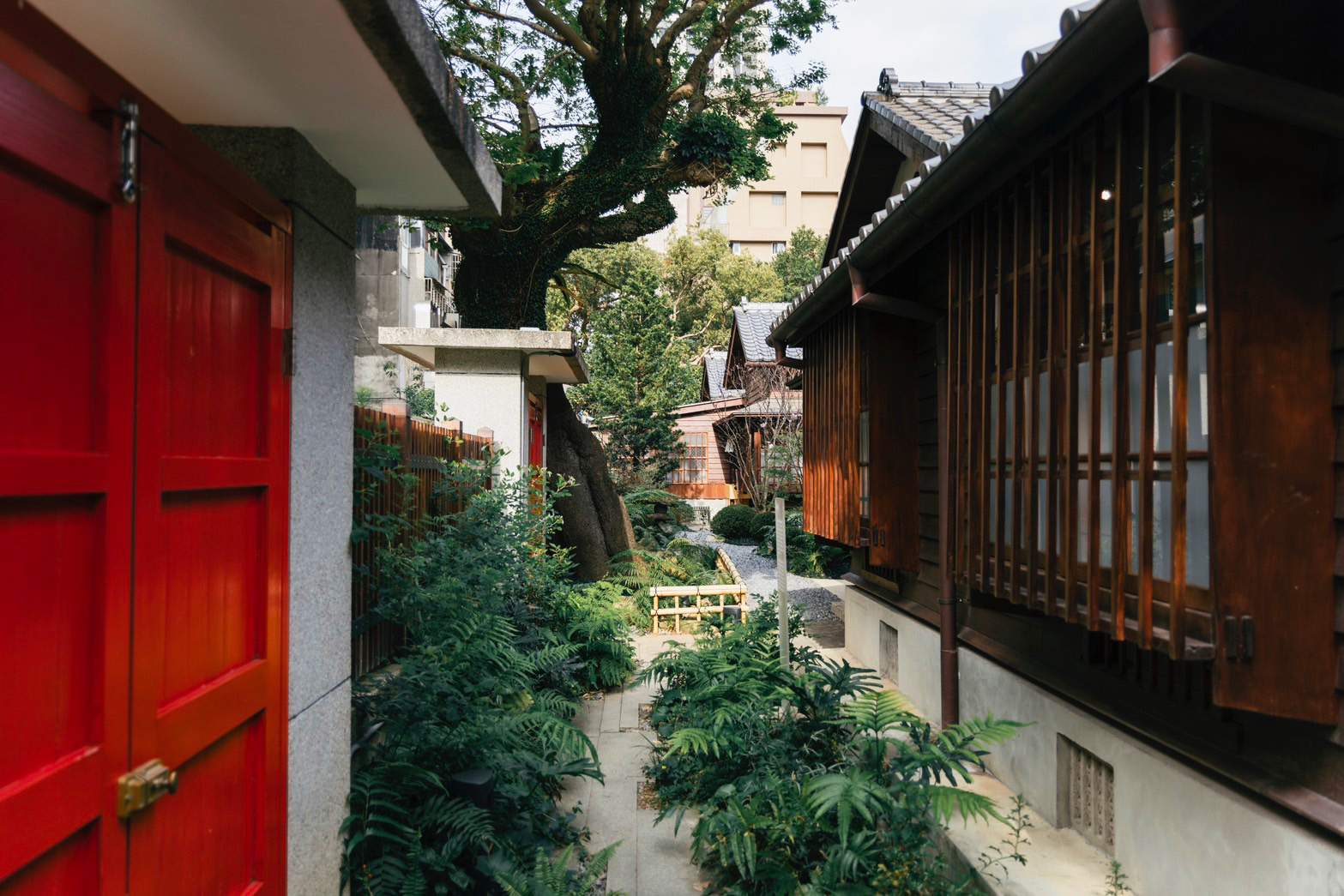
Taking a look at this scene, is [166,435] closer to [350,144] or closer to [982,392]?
[350,144]

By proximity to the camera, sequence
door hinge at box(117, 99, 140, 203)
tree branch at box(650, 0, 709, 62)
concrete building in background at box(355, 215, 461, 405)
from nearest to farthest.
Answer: door hinge at box(117, 99, 140, 203), tree branch at box(650, 0, 709, 62), concrete building in background at box(355, 215, 461, 405)

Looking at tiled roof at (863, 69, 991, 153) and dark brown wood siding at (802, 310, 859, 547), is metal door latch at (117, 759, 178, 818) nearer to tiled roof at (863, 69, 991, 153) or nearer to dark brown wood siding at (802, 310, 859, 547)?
tiled roof at (863, 69, 991, 153)

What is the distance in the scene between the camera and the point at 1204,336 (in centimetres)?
284

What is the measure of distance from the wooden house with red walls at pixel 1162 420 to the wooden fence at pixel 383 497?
3.09 meters

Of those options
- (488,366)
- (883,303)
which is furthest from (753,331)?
(883,303)

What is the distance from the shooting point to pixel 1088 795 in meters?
4.27

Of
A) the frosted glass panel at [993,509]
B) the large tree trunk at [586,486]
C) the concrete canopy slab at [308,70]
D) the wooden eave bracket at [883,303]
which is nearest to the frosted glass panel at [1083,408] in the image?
the frosted glass panel at [993,509]

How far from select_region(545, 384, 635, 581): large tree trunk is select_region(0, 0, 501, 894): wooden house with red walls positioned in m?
8.51

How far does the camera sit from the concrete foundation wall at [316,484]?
8.75 ft

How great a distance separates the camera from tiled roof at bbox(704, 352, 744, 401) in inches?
1154

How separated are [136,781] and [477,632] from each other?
2325mm

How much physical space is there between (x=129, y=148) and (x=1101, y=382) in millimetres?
3375

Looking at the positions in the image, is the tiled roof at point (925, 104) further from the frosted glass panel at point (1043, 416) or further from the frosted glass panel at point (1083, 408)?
the frosted glass panel at point (1083, 408)

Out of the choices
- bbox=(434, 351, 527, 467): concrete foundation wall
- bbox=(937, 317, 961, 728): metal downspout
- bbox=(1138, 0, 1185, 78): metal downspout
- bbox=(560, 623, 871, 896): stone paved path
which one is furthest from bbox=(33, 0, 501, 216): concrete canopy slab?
bbox=(434, 351, 527, 467): concrete foundation wall
